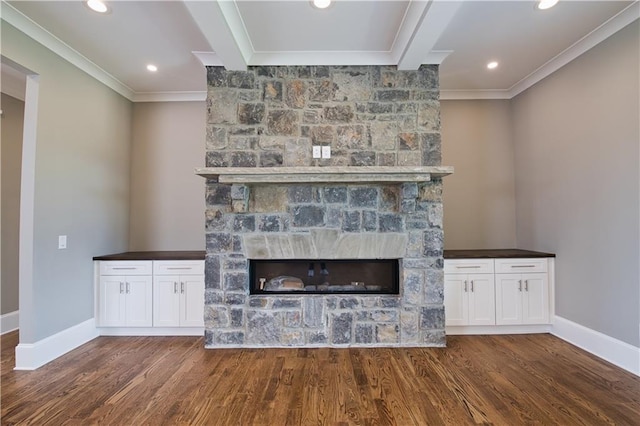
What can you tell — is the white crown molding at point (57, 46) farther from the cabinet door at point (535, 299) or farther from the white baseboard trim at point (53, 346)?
the cabinet door at point (535, 299)

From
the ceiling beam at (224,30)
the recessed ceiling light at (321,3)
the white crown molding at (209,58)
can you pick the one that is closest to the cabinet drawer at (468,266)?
the recessed ceiling light at (321,3)

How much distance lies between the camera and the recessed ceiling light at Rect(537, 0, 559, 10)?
2253 millimetres

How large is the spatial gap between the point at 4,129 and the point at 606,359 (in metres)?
6.35

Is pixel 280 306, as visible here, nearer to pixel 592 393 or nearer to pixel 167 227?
pixel 167 227

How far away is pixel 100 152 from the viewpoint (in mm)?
3361

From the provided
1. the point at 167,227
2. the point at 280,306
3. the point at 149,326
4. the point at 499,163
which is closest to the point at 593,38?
the point at 499,163

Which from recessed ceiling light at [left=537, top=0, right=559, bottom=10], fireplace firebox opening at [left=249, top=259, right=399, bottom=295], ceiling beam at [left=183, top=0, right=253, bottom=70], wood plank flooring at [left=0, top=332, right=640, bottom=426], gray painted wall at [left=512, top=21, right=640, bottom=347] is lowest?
wood plank flooring at [left=0, top=332, right=640, bottom=426]

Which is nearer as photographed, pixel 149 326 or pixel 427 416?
pixel 427 416

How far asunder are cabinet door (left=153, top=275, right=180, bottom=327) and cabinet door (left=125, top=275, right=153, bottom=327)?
0.21 ft

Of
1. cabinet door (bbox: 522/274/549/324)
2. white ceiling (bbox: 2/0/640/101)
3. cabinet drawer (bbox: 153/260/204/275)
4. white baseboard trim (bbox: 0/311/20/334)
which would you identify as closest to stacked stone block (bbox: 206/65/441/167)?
white ceiling (bbox: 2/0/640/101)

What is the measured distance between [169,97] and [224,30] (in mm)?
1926

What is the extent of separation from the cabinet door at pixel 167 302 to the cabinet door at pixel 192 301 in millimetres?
53

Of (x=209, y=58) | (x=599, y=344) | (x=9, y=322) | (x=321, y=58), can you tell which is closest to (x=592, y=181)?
(x=599, y=344)

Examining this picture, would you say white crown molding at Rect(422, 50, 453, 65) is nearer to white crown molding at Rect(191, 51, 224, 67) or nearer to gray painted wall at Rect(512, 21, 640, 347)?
gray painted wall at Rect(512, 21, 640, 347)
